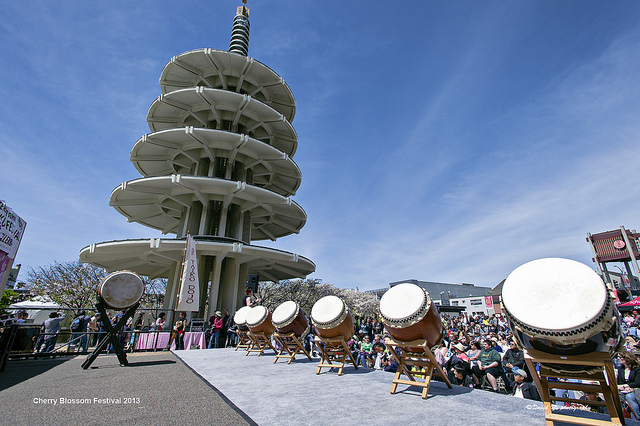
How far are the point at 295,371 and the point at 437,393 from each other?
11.4 ft

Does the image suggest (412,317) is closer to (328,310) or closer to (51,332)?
(328,310)

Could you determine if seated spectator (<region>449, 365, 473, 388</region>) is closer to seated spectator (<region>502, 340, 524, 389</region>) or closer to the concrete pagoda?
seated spectator (<region>502, 340, 524, 389</region>)

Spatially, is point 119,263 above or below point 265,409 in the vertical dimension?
above

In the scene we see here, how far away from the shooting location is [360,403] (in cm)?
428

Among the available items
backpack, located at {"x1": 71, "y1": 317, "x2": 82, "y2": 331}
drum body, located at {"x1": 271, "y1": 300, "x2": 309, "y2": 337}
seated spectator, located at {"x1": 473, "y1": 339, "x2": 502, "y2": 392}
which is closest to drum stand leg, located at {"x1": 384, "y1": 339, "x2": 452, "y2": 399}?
seated spectator, located at {"x1": 473, "y1": 339, "x2": 502, "y2": 392}

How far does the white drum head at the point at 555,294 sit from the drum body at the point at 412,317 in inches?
60.2

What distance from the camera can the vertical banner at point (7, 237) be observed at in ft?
25.2

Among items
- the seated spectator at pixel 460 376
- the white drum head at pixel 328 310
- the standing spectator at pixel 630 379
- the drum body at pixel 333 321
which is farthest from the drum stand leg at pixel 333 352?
the standing spectator at pixel 630 379

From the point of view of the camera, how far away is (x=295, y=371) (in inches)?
281

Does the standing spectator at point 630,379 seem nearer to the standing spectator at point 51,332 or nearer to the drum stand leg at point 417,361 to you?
the drum stand leg at point 417,361

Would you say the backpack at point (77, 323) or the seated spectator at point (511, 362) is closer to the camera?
the seated spectator at point (511, 362)

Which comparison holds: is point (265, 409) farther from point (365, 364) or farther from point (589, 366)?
point (365, 364)

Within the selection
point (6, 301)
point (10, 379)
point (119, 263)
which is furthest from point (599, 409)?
point (6, 301)

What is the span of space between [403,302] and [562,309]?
232 centimetres
